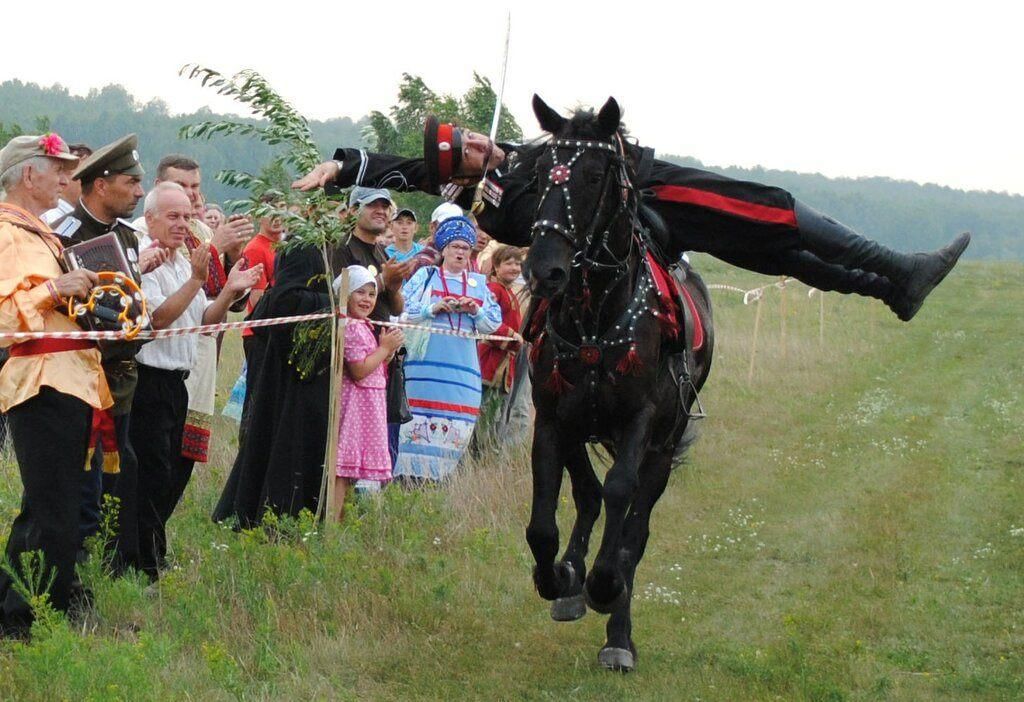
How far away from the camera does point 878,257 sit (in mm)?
7371

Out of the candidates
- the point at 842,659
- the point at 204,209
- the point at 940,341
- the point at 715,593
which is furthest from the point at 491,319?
the point at 940,341

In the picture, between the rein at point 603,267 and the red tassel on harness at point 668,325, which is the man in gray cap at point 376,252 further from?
the red tassel on harness at point 668,325

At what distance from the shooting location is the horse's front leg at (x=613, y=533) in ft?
21.4

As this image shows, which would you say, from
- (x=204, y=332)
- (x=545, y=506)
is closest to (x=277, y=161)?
(x=204, y=332)

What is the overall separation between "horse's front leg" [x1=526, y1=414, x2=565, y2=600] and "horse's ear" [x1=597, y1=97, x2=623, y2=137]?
148 centimetres

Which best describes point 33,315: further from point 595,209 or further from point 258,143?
point 258,143

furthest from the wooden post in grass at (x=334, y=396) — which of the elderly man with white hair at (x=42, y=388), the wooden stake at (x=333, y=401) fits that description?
the elderly man with white hair at (x=42, y=388)

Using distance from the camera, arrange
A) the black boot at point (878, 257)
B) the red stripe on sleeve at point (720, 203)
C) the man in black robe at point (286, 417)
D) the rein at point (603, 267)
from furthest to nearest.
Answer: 1. the man in black robe at point (286, 417)
2. the black boot at point (878, 257)
3. the red stripe on sleeve at point (720, 203)
4. the rein at point (603, 267)

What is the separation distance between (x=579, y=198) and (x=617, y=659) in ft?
7.71

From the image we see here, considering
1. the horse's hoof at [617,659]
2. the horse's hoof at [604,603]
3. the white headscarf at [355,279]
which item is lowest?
the horse's hoof at [617,659]

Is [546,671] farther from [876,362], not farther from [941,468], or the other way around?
[876,362]

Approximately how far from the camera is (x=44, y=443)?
595 cm

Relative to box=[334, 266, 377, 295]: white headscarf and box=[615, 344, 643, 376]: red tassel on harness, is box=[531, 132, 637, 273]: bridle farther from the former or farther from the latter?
box=[334, 266, 377, 295]: white headscarf

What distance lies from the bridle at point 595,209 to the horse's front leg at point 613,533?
93cm
